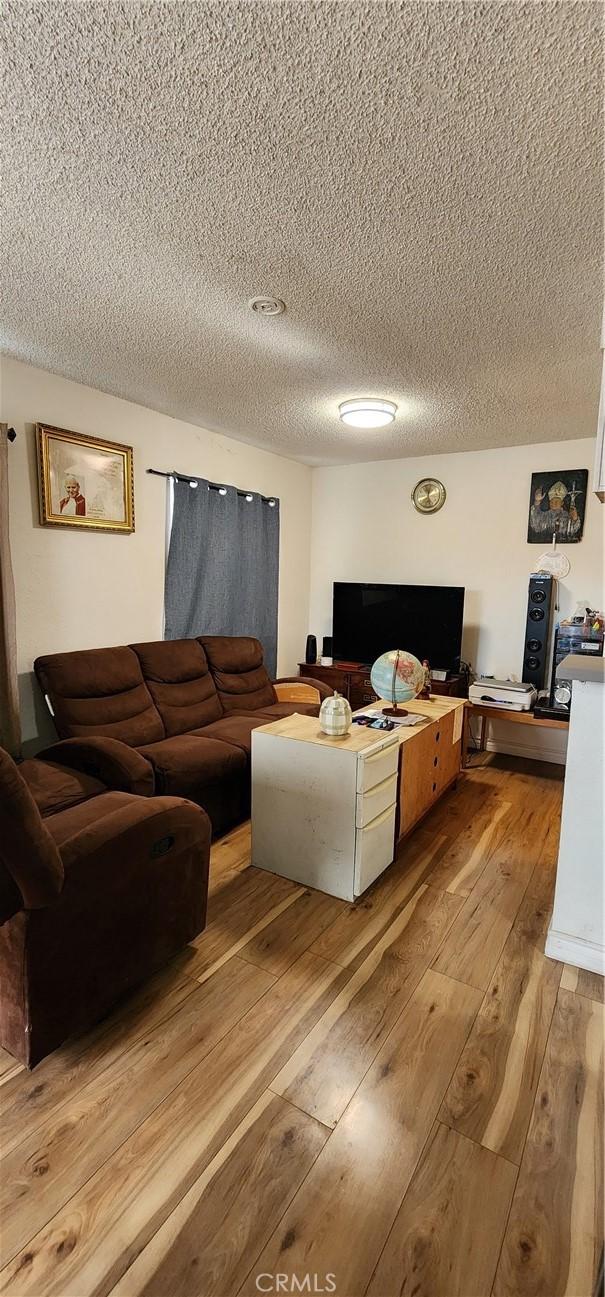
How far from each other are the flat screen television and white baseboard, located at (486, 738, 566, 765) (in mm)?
754

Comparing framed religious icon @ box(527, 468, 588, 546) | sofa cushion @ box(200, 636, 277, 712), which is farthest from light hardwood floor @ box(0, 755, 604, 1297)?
framed religious icon @ box(527, 468, 588, 546)

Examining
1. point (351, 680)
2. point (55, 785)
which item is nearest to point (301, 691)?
point (351, 680)

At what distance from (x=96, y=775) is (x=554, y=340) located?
2.74m

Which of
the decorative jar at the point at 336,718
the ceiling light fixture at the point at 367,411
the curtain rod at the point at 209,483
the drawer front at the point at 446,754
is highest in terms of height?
the ceiling light fixture at the point at 367,411

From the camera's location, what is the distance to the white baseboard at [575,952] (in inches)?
74.2

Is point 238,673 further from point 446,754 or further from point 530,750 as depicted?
point 530,750

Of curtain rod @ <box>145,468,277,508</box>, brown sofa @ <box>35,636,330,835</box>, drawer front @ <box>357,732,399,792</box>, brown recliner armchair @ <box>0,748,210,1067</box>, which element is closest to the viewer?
brown recliner armchair @ <box>0,748,210,1067</box>

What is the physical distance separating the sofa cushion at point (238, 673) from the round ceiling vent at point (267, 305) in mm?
2142

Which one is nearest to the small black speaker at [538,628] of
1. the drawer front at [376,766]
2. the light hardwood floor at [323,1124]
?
the drawer front at [376,766]

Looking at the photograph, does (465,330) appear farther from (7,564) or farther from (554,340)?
(7,564)

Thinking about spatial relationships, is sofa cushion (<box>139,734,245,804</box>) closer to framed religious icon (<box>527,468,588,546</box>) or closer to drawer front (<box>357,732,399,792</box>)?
drawer front (<box>357,732,399,792</box>)

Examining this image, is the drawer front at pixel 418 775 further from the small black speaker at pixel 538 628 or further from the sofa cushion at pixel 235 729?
the small black speaker at pixel 538 628

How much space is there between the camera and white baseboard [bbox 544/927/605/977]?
1884 millimetres

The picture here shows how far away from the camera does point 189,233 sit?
5.31 ft
